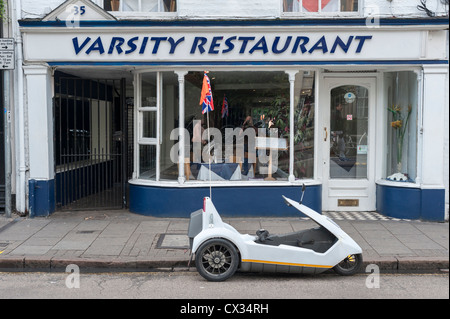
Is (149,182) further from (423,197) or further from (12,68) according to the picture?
(423,197)

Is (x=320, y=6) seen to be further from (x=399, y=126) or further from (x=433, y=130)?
(x=433, y=130)

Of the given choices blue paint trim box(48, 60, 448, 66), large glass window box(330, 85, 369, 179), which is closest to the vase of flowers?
large glass window box(330, 85, 369, 179)

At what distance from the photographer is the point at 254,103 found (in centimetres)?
985

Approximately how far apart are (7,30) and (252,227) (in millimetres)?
6156

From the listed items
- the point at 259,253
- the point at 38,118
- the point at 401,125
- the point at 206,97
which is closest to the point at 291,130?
the point at 206,97

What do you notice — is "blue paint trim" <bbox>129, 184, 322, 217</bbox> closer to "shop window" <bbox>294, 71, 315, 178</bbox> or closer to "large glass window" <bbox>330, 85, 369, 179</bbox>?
"shop window" <bbox>294, 71, 315, 178</bbox>

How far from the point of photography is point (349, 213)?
10.2 meters

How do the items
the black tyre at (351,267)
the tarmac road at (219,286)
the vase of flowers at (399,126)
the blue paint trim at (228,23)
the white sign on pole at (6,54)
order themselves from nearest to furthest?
the tarmac road at (219,286)
the black tyre at (351,267)
the blue paint trim at (228,23)
the white sign on pole at (6,54)
the vase of flowers at (399,126)

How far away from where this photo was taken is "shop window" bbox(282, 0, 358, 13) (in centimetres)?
962

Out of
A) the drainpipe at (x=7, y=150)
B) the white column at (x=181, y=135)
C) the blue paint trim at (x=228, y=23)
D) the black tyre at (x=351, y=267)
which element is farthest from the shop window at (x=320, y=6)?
the drainpipe at (x=7, y=150)

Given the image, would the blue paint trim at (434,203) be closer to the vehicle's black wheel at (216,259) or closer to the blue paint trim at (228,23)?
the blue paint trim at (228,23)

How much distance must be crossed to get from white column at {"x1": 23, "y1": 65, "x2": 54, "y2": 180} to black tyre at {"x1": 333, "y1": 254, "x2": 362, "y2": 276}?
6036 mm

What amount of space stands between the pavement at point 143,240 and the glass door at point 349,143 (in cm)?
45

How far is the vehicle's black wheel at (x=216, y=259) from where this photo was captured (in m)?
6.13
